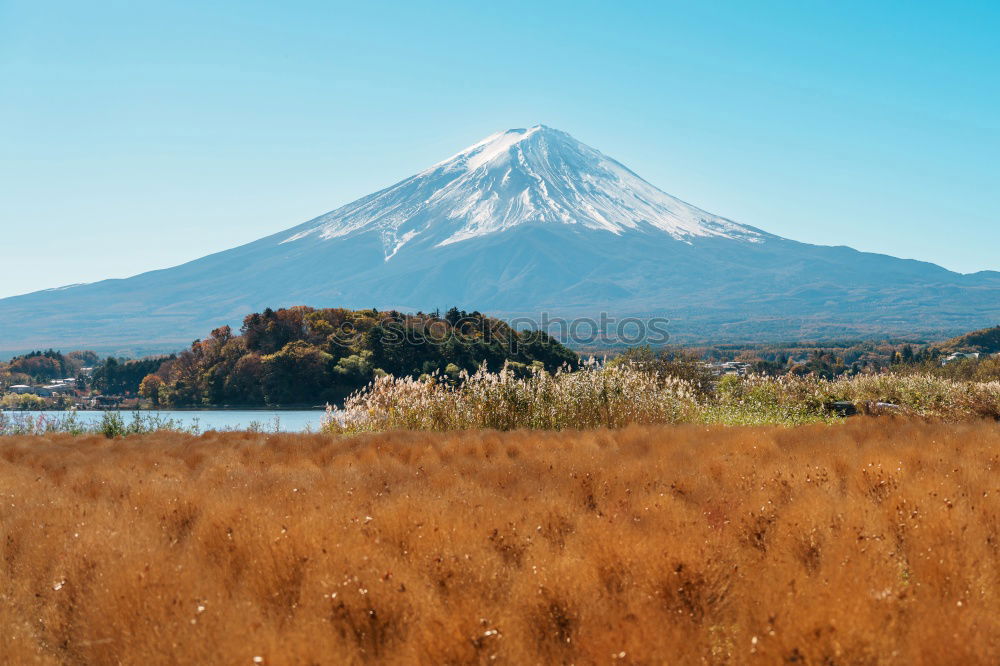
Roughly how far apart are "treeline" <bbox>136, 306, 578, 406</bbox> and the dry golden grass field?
982 inches

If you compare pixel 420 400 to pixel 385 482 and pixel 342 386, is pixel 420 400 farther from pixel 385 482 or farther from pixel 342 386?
pixel 342 386

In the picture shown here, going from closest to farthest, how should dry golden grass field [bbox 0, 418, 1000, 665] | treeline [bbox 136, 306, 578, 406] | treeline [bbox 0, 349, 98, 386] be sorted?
dry golden grass field [bbox 0, 418, 1000, 665]
treeline [bbox 136, 306, 578, 406]
treeline [bbox 0, 349, 98, 386]

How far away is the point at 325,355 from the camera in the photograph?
110ft

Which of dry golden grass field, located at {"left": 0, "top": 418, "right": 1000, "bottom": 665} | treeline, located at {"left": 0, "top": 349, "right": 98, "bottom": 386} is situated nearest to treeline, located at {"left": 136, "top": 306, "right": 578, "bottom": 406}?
treeline, located at {"left": 0, "top": 349, "right": 98, "bottom": 386}

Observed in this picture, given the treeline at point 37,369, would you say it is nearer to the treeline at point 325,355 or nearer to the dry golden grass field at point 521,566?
the treeline at point 325,355

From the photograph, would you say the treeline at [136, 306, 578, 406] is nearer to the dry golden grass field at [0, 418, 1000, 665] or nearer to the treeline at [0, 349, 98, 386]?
the treeline at [0, 349, 98, 386]

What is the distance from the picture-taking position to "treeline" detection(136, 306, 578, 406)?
3316 cm

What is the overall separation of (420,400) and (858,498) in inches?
346

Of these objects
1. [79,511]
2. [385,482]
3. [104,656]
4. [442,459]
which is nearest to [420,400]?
[442,459]

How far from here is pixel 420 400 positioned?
1290cm

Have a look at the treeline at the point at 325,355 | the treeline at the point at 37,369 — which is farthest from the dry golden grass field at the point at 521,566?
the treeline at the point at 37,369

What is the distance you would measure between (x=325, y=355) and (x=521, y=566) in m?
30.5

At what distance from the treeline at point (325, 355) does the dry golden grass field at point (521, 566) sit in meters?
24.9

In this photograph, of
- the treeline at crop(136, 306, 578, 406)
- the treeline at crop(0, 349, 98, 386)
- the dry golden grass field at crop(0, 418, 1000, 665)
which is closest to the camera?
the dry golden grass field at crop(0, 418, 1000, 665)
